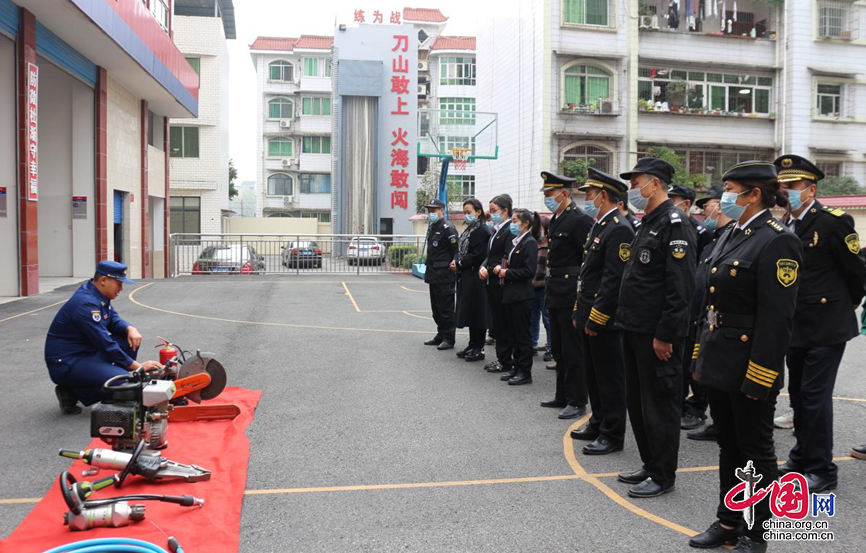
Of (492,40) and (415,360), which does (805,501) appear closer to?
(415,360)

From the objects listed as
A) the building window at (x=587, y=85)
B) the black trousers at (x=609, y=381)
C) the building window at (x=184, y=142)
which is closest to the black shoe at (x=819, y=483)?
the black trousers at (x=609, y=381)

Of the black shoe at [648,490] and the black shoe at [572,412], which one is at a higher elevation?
the black shoe at [572,412]

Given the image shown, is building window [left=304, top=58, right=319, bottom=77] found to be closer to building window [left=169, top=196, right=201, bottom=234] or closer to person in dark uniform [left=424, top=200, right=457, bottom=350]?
building window [left=169, top=196, right=201, bottom=234]

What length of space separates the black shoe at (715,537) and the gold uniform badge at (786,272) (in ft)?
4.39

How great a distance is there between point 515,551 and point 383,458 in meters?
1.81

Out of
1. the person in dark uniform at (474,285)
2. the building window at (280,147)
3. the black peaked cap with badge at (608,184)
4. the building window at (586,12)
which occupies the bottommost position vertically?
the person in dark uniform at (474,285)

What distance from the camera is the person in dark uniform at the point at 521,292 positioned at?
324 inches

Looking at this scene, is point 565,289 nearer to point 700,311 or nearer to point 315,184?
point 700,311

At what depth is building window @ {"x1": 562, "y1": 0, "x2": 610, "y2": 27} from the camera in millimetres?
30766

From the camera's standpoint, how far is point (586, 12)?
102ft

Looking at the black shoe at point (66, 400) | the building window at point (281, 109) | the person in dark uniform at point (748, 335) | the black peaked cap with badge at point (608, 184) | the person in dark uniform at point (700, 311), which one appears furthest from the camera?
the building window at point (281, 109)

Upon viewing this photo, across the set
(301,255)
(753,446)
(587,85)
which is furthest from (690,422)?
(587,85)

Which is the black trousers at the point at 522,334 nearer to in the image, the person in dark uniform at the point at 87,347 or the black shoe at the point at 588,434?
the black shoe at the point at 588,434

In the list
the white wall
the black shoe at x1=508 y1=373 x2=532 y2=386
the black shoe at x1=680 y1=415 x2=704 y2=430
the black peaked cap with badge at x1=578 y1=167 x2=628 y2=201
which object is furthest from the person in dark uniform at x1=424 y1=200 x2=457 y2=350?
the white wall
